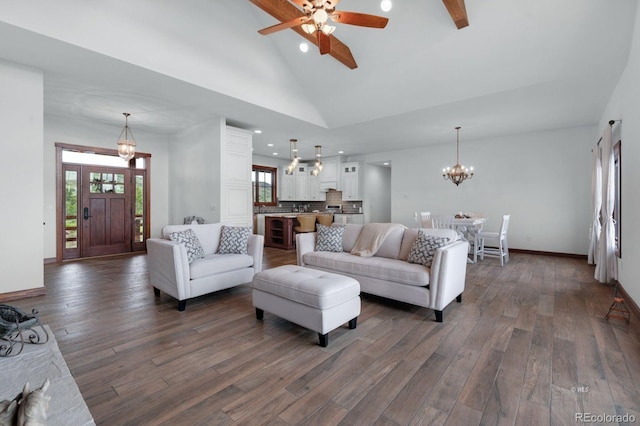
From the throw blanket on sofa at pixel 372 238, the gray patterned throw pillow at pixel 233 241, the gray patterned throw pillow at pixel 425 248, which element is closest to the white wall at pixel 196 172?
the gray patterned throw pillow at pixel 233 241

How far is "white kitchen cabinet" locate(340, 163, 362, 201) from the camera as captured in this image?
9477mm

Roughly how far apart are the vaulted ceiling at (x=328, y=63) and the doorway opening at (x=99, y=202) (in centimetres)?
96

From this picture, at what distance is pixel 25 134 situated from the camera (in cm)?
364

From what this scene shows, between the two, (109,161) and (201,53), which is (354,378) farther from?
(109,161)

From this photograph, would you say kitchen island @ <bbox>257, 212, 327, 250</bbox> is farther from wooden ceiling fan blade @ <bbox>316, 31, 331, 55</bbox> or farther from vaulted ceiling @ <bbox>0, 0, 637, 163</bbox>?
wooden ceiling fan blade @ <bbox>316, 31, 331, 55</bbox>

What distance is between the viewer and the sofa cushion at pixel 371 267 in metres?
3.07

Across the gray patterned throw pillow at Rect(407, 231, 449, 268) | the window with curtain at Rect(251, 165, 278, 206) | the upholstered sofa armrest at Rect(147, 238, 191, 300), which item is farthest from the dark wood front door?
the gray patterned throw pillow at Rect(407, 231, 449, 268)

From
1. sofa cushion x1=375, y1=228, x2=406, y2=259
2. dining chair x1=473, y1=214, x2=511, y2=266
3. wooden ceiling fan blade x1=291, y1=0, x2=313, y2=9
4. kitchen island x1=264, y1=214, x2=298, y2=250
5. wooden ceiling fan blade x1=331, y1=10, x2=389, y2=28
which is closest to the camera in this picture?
wooden ceiling fan blade x1=291, y1=0, x2=313, y2=9

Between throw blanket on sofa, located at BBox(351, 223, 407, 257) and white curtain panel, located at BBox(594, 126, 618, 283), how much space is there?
297cm

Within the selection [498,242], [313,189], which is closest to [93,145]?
[313,189]

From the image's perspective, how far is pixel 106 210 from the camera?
21.4 ft

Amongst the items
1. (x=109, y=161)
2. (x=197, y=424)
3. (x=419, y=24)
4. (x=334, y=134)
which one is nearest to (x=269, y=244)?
(x=334, y=134)

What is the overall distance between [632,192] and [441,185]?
4.85 meters

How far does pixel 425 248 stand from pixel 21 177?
5010mm
